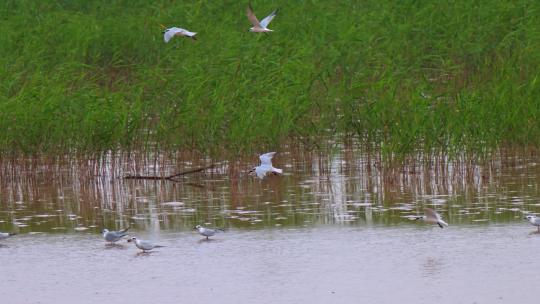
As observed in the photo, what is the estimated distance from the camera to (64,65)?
14.1 m

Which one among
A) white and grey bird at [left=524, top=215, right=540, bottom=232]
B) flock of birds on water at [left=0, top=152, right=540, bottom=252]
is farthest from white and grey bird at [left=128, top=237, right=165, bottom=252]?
white and grey bird at [left=524, top=215, right=540, bottom=232]

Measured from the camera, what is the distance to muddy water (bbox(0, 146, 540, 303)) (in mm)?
7457

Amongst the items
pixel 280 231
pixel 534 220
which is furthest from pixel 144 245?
pixel 534 220

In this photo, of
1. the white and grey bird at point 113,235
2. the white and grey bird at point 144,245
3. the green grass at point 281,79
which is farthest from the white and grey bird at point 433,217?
the green grass at point 281,79

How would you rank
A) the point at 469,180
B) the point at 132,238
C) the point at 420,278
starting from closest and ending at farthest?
the point at 420,278 < the point at 132,238 < the point at 469,180

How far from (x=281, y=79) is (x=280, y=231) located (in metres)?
3.76

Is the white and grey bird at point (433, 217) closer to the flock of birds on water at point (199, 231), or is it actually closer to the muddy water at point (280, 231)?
the flock of birds on water at point (199, 231)

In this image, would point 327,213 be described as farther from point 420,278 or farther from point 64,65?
point 64,65

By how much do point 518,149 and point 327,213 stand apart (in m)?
2.80

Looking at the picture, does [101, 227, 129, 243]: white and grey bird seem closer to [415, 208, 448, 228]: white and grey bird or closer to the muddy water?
the muddy water

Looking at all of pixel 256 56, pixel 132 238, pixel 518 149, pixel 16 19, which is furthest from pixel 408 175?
pixel 16 19

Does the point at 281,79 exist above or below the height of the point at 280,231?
above

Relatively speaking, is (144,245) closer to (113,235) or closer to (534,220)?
(113,235)

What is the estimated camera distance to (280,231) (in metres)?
9.33
